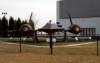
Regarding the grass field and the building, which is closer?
the grass field

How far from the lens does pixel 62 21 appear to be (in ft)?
287

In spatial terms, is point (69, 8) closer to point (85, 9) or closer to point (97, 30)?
point (85, 9)

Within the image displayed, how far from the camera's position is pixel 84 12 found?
3223 inches

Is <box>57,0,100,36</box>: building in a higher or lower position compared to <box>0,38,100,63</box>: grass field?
higher

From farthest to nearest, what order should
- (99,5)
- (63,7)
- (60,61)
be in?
(63,7) < (99,5) < (60,61)

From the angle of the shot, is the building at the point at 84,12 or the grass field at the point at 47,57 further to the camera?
the building at the point at 84,12

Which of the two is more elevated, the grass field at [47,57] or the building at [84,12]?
the building at [84,12]

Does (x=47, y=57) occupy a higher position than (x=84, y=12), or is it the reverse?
(x=84, y=12)

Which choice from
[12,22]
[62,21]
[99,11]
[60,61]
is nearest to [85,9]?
[99,11]

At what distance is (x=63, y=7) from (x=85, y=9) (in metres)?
7.30

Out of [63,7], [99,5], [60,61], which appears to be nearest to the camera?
[60,61]

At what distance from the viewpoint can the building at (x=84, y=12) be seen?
3159 inches

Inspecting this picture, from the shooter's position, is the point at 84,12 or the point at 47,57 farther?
the point at 84,12

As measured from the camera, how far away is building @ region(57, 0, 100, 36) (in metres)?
80.2
